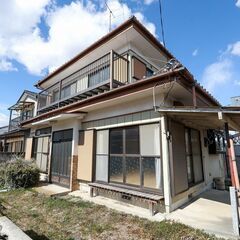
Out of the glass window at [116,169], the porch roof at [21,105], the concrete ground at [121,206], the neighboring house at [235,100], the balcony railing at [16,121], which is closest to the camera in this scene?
the concrete ground at [121,206]

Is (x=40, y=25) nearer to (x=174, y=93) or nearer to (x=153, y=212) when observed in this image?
(x=174, y=93)

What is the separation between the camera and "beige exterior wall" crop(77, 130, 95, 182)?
7.88m

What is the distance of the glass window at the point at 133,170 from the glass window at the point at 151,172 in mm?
272

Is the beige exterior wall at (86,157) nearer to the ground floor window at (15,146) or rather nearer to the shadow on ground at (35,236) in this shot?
the shadow on ground at (35,236)

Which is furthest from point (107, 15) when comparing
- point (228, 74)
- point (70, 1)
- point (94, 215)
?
point (228, 74)

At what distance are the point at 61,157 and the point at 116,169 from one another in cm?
382

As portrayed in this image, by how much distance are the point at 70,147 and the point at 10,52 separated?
7.14 meters

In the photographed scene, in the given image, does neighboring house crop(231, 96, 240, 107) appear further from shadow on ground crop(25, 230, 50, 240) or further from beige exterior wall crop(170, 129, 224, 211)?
shadow on ground crop(25, 230, 50, 240)

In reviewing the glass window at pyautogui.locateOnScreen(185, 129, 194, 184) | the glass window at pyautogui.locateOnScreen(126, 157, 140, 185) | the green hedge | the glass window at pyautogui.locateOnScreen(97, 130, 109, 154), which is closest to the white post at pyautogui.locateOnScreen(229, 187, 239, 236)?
the glass window at pyautogui.locateOnScreen(126, 157, 140, 185)

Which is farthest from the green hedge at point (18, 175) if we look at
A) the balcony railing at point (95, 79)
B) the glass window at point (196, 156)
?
the glass window at point (196, 156)

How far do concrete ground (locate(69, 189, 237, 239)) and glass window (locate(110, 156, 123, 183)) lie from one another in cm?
75

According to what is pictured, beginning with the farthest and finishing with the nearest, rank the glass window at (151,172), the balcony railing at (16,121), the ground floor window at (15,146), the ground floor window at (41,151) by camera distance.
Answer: the balcony railing at (16,121) < the ground floor window at (15,146) < the ground floor window at (41,151) < the glass window at (151,172)

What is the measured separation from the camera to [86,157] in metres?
8.10

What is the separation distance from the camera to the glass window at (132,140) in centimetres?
646
